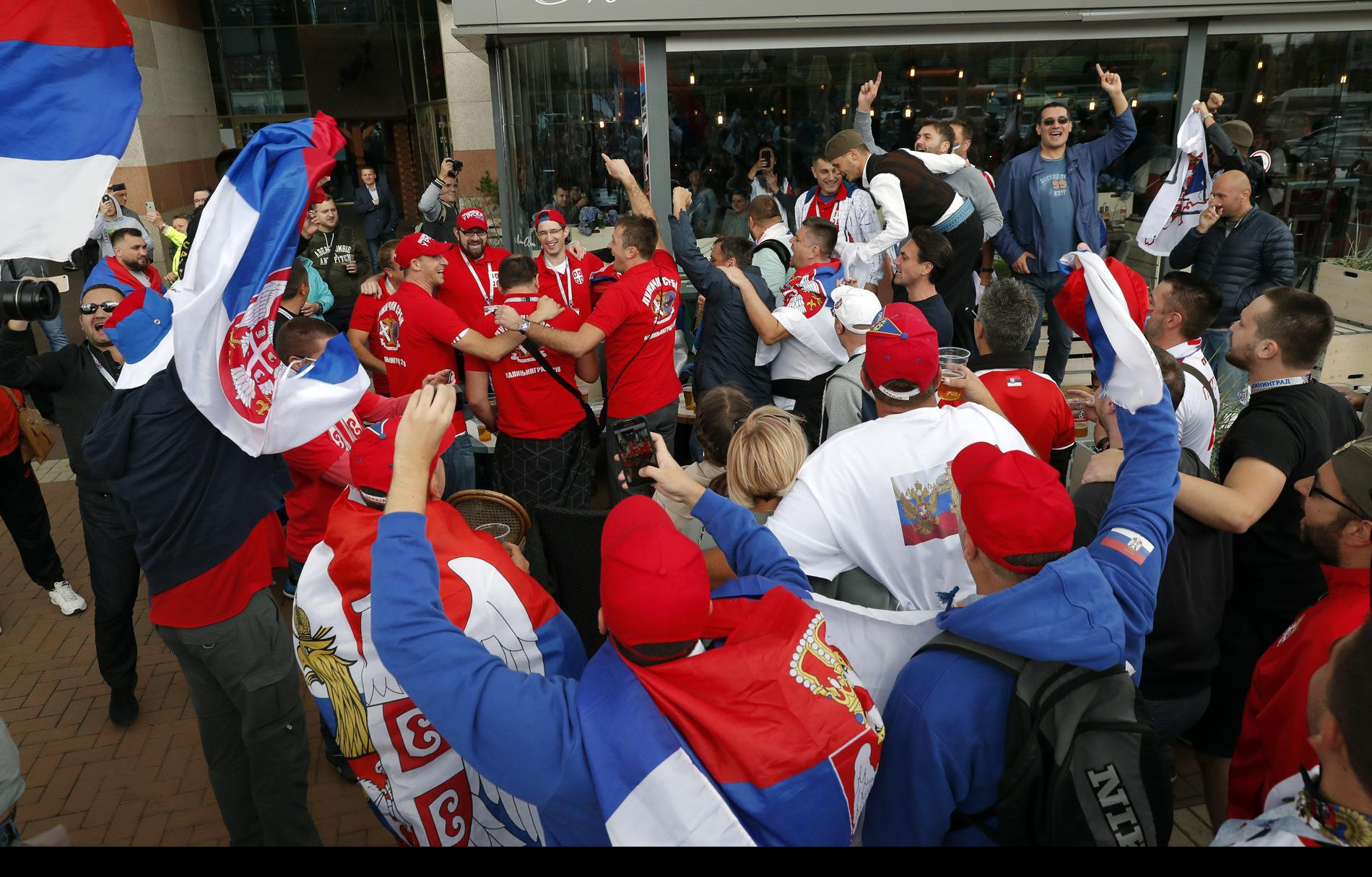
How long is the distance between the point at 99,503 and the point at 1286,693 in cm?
484

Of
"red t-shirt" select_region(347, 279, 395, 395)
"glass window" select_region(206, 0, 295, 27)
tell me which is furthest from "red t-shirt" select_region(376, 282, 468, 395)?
"glass window" select_region(206, 0, 295, 27)

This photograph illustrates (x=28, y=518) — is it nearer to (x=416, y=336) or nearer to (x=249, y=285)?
(x=416, y=336)

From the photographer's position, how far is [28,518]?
5336 mm

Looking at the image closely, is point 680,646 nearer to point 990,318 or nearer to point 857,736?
point 857,736

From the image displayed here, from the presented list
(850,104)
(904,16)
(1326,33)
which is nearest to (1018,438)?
(904,16)

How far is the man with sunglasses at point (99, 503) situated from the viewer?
14.0 feet

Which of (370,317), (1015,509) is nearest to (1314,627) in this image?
(1015,509)

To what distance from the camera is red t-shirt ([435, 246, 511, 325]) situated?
6332 mm

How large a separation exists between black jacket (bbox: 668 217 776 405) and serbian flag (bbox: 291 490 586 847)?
3.06m

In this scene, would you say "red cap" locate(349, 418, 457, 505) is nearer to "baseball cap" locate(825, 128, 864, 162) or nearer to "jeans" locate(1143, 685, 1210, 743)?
"jeans" locate(1143, 685, 1210, 743)

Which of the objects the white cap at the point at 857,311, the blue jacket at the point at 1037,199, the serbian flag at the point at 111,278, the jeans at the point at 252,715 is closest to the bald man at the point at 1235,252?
the blue jacket at the point at 1037,199

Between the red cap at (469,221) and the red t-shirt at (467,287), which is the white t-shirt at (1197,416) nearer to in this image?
the red t-shirt at (467,287)

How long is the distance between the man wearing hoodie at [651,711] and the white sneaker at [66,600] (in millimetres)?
4986
